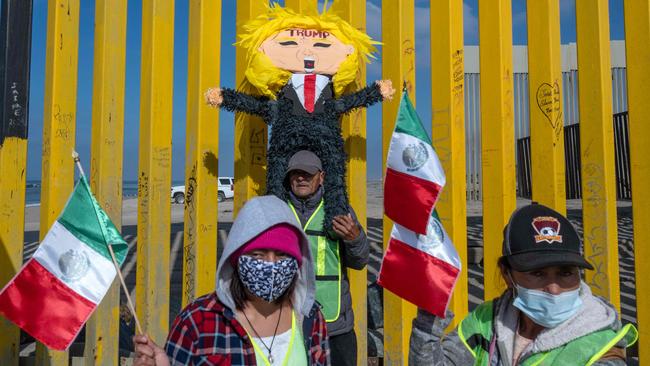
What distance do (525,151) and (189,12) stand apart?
11.7 m

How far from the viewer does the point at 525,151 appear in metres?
13.5

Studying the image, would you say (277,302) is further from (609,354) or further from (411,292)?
(609,354)

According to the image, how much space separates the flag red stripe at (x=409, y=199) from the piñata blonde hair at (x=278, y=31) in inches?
41.8

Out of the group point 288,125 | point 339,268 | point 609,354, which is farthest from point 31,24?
point 609,354

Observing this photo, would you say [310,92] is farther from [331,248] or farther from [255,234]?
[255,234]

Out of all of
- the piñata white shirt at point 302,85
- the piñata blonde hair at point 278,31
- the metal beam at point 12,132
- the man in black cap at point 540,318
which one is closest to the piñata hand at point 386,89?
the piñata blonde hair at point 278,31

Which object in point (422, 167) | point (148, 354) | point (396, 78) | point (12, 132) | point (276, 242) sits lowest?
point (148, 354)

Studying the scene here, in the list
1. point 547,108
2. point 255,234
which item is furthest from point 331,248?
point 547,108

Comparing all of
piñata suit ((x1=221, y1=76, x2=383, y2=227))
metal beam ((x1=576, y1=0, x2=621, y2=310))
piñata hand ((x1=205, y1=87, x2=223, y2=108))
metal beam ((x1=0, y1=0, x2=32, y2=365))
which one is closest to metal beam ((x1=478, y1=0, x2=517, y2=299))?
metal beam ((x1=576, y1=0, x2=621, y2=310))

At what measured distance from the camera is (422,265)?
1.93 meters

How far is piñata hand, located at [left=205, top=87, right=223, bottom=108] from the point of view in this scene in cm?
290

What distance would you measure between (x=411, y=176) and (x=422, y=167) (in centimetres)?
6

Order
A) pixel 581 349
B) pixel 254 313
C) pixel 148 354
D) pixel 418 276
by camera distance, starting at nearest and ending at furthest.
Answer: pixel 581 349, pixel 148 354, pixel 254 313, pixel 418 276

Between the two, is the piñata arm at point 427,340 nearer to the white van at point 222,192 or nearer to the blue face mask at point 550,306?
the blue face mask at point 550,306
